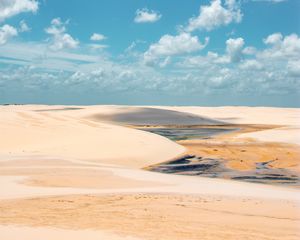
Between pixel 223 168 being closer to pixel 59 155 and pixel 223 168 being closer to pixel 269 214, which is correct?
pixel 59 155

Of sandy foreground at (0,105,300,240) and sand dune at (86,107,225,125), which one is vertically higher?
sand dune at (86,107,225,125)

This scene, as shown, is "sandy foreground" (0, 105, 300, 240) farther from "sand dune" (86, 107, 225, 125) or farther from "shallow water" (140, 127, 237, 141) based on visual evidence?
"sand dune" (86, 107, 225, 125)

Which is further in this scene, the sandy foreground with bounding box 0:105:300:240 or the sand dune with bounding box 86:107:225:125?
the sand dune with bounding box 86:107:225:125

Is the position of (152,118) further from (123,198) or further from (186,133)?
(123,198)

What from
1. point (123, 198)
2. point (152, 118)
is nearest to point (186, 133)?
point (152, 118)

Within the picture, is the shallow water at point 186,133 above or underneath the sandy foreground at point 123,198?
above

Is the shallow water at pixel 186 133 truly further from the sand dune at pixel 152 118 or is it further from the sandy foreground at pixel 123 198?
the sand dune at pixel 152 118

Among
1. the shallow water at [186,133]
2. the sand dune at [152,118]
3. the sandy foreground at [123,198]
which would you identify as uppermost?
the sand dune at [152,118]

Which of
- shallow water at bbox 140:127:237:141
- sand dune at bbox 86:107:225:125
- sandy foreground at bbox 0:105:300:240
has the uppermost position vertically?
sand dune at bbox 86:107:225:125

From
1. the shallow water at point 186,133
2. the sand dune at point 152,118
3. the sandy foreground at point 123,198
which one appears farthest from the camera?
the sand dune at point 152,118

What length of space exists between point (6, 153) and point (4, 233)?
1762cm

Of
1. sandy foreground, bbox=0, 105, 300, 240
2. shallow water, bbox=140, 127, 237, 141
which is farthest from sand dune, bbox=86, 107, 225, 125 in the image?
sandy foreground, bbox=0, 105, 300, 240

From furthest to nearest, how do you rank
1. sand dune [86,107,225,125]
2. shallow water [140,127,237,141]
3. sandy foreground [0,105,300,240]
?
sand dune [86,107,225,125]
shallow water [140,127,237,141]
sandy foreground [0,105,300,240]

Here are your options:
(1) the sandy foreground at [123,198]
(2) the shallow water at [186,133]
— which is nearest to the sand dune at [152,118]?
(2) the shallow water at [186,133]
